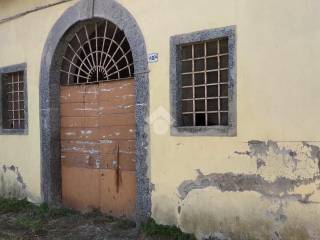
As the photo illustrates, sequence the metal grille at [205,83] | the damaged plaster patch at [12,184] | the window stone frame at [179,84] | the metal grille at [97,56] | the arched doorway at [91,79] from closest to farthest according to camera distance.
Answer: the window stone frame at [179,84], the metal grille at [205,83], the arched doorway at [91,79], the metal grille at [97,56], the damaged plaster patch at [12,184]

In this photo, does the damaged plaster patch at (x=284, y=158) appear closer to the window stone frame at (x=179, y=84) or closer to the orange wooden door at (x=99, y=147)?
the window stone frame at (x=179, y=84)

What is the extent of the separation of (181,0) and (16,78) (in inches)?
171

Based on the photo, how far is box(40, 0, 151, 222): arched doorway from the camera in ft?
23.0

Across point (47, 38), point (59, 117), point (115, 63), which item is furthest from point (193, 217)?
point (47, 38)

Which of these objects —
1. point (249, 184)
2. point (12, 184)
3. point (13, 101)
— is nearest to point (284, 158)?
point (249, 184)

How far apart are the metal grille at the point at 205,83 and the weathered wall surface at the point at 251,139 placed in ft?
0.78

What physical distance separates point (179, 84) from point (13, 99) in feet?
Result: 14.4

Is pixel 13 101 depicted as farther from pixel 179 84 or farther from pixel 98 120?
pixel 179 84

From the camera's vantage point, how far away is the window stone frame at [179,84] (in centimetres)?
595

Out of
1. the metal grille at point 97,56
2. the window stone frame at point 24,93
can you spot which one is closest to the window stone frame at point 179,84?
the metal grille at point 97,56

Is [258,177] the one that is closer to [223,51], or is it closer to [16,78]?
[223,51]

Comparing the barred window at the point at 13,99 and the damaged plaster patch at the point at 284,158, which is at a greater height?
the barred window at the point at 13,99

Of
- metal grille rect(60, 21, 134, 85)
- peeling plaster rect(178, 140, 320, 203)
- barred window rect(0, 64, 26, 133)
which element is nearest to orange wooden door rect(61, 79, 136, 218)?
metal grille rect(60, 21, 134, 85)

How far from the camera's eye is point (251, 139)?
5.81m
